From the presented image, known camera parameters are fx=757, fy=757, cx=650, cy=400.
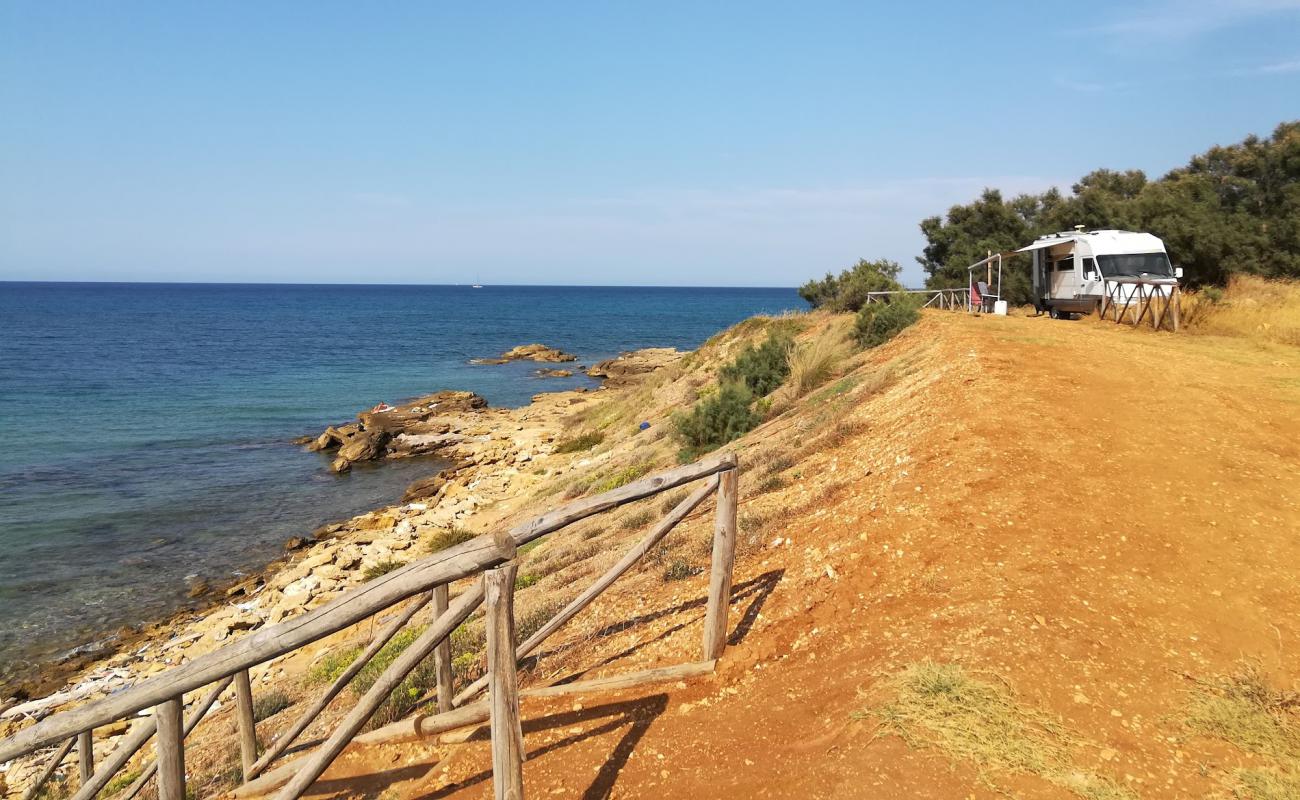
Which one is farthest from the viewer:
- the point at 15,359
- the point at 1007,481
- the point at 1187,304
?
the point at 15,359

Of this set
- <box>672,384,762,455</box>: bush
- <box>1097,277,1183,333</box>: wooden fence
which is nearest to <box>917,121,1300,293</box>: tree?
<box>1097,277,1183,333</box>: wooden fence

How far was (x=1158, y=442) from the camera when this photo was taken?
855 centimetres

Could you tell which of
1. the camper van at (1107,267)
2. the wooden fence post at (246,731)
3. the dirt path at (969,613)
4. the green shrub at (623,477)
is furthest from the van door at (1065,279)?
the wooden fence post at (246,731)

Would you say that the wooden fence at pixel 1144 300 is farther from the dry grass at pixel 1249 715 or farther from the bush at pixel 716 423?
the dry grass at pixel 1249 715

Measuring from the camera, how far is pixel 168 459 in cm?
2491

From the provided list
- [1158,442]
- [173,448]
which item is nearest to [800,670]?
[1158,442]

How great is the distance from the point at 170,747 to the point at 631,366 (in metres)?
43.4

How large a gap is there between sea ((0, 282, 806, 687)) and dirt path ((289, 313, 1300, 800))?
1136 cm

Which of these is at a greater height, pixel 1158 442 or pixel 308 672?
pixel 1158 442

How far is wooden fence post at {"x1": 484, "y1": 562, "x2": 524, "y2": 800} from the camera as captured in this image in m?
3.73

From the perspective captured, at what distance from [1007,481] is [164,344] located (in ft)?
236

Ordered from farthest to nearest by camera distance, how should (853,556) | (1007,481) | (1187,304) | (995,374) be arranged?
(1187,304) → (995,374) → (1007,481) → (853,556)

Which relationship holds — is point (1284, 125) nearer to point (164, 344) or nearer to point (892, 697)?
point (892, 697)

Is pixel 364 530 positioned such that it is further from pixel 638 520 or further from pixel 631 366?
pixel 631 366
